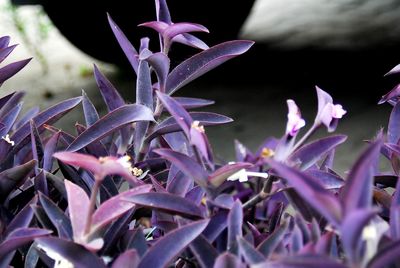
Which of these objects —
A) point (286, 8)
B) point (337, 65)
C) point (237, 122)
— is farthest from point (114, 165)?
point (286, 8)

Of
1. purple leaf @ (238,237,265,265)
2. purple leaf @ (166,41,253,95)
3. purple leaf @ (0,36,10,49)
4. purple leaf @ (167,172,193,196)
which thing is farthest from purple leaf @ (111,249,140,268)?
purple leaf @ (0,36,10,49)

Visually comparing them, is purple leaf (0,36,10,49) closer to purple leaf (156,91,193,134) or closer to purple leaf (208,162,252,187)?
purple leaf (156,91,193,134)

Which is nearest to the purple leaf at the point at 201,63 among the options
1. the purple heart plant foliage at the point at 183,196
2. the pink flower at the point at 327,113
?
the purple heart plant foliage at the point at 183,196

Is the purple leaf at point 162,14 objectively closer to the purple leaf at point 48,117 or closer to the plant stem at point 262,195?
the purple leaf at point 48,117

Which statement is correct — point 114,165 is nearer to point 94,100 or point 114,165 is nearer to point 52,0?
point 52,0

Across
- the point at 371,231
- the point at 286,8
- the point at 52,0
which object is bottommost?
the point at 286,8

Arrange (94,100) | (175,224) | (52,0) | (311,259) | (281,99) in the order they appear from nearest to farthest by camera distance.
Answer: (311,259) → (175,224) → (52,0) → (281,99) → (94,100)

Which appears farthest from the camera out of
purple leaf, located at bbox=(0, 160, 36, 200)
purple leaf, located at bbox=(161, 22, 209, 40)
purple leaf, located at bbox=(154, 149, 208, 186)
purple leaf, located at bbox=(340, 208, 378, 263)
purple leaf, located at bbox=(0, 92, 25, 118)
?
purple leaf, located at bbox=(0, 92, 25, 118)
